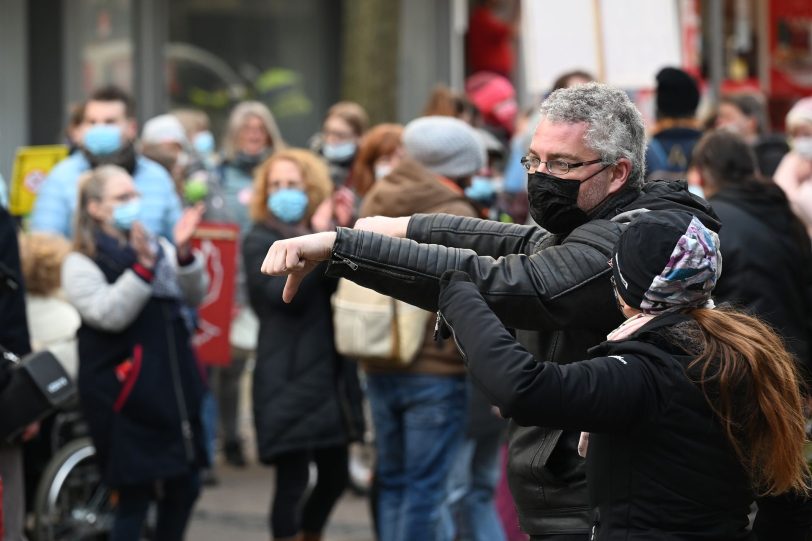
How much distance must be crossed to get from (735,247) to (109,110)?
3653 millimetres

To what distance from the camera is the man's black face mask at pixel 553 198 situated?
3.31 metres

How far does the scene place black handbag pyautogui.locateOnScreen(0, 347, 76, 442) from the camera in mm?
5027

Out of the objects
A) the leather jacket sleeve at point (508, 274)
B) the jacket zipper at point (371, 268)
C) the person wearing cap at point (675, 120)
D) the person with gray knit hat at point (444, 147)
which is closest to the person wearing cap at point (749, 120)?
the person wearing cap at point (675, 120)

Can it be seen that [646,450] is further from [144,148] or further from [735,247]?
[144,148]

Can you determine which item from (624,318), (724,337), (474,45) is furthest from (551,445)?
(474,45)

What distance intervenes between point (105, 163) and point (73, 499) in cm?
192

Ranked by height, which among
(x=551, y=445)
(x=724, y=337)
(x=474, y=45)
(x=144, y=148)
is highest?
(x=474, y=45)

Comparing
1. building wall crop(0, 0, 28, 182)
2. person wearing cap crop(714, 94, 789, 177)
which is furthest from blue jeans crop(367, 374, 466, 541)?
building wall crop(0, 0, 28, 182)

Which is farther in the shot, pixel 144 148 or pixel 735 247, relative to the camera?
pixel 144 148

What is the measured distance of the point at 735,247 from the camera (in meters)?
5.73

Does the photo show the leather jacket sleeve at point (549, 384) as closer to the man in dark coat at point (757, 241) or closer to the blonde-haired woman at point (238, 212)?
the man in dark coat at point (757, 241)

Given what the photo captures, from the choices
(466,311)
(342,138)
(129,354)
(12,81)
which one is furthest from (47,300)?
(12,81)

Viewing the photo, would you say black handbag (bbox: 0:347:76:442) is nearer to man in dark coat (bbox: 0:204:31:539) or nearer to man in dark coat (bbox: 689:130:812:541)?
man in dark coat (bbox: 0:204:31:539)

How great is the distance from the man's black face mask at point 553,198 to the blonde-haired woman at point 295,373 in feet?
9.65
